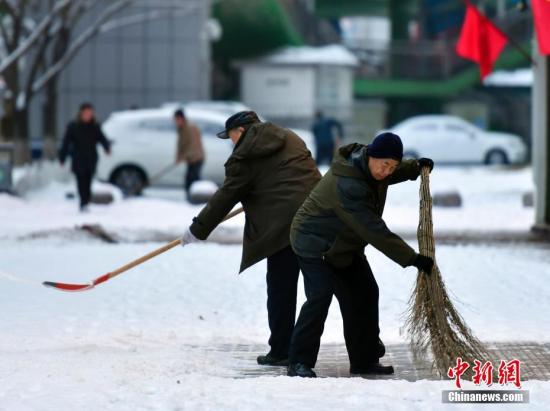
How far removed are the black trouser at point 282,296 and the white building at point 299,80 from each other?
35.7 m

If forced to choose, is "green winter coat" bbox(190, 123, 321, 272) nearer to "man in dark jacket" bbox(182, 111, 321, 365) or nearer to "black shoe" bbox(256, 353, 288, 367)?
"man in dark jacket" bbox(182, 111, 321, 365)

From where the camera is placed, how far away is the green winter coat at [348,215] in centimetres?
746

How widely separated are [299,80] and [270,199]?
37.1 metres

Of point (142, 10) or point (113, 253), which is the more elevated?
point (142, 10)

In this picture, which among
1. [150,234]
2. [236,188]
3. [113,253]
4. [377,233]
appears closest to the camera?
[377,233]

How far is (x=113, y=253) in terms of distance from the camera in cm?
1449

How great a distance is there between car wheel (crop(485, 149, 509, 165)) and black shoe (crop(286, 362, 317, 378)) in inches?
1160

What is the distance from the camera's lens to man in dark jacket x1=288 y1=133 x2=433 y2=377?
7.46 meters

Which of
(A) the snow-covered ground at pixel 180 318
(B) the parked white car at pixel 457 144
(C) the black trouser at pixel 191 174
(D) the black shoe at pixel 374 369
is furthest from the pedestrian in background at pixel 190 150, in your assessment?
(B) the parked white car at pixel 457 144

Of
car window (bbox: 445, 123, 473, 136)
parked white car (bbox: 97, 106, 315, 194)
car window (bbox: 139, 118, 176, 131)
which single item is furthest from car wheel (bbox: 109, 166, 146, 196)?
car window (bbox: 445, 123, 473, 136)

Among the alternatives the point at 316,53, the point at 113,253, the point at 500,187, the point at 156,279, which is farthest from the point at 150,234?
the point at 316,53

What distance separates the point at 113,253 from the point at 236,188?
630cm

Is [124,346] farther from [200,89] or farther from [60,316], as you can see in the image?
[200,89]

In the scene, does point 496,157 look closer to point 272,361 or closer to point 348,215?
point 272,361
